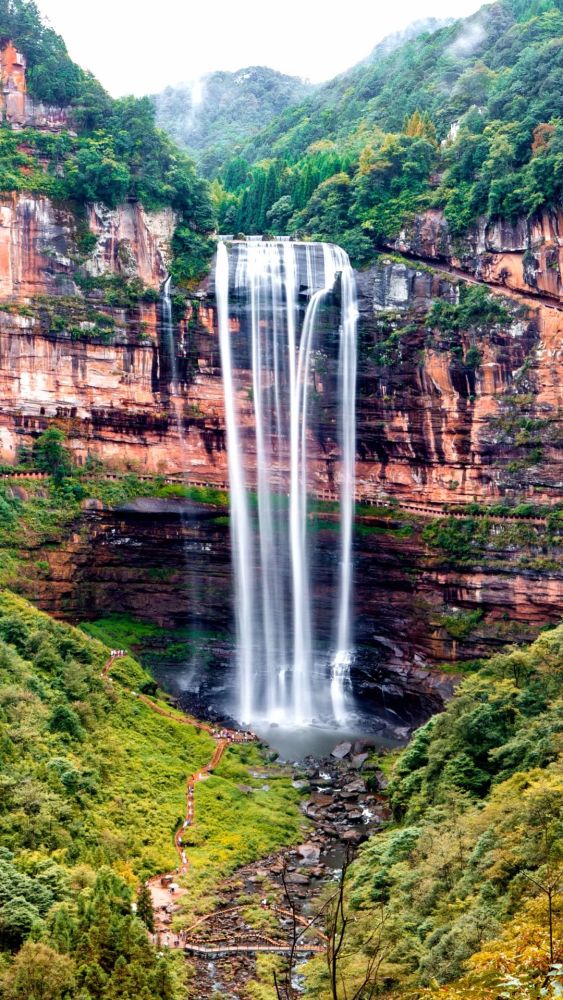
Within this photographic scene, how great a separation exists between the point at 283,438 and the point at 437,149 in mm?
11221

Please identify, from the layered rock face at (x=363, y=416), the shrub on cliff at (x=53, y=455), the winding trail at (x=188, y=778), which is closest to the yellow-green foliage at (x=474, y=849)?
the winding trail at (x=188, y=778)

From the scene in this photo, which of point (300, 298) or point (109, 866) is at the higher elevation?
point (300, 298)

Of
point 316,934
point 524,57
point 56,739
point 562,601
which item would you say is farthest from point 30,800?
point 524,57

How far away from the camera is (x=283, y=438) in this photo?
32.7m

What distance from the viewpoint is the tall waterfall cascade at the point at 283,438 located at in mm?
32250

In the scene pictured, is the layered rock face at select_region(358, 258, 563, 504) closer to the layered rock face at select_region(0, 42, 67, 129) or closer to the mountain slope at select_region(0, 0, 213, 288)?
the mountain slope at select_region(0, 0, 213, 288)

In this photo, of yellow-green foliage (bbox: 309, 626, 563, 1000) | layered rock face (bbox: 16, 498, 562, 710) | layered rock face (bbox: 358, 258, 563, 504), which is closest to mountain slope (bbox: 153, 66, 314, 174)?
layered rock face (bbox: 358, 258, 563, 504)

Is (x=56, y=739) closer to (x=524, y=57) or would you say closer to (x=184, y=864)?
(x=184, y=864)

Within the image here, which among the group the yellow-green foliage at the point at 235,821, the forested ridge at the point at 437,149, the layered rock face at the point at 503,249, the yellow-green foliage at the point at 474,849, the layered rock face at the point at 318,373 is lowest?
the yellow-green foliage at the point at 235,821

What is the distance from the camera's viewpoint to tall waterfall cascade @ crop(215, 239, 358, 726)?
3225cm

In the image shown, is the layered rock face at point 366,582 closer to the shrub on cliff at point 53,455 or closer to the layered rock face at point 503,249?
the shrub on cliff at point 53,455

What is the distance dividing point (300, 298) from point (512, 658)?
1402 cm

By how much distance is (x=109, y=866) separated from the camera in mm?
18391

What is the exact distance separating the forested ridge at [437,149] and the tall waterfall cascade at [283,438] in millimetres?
2641
